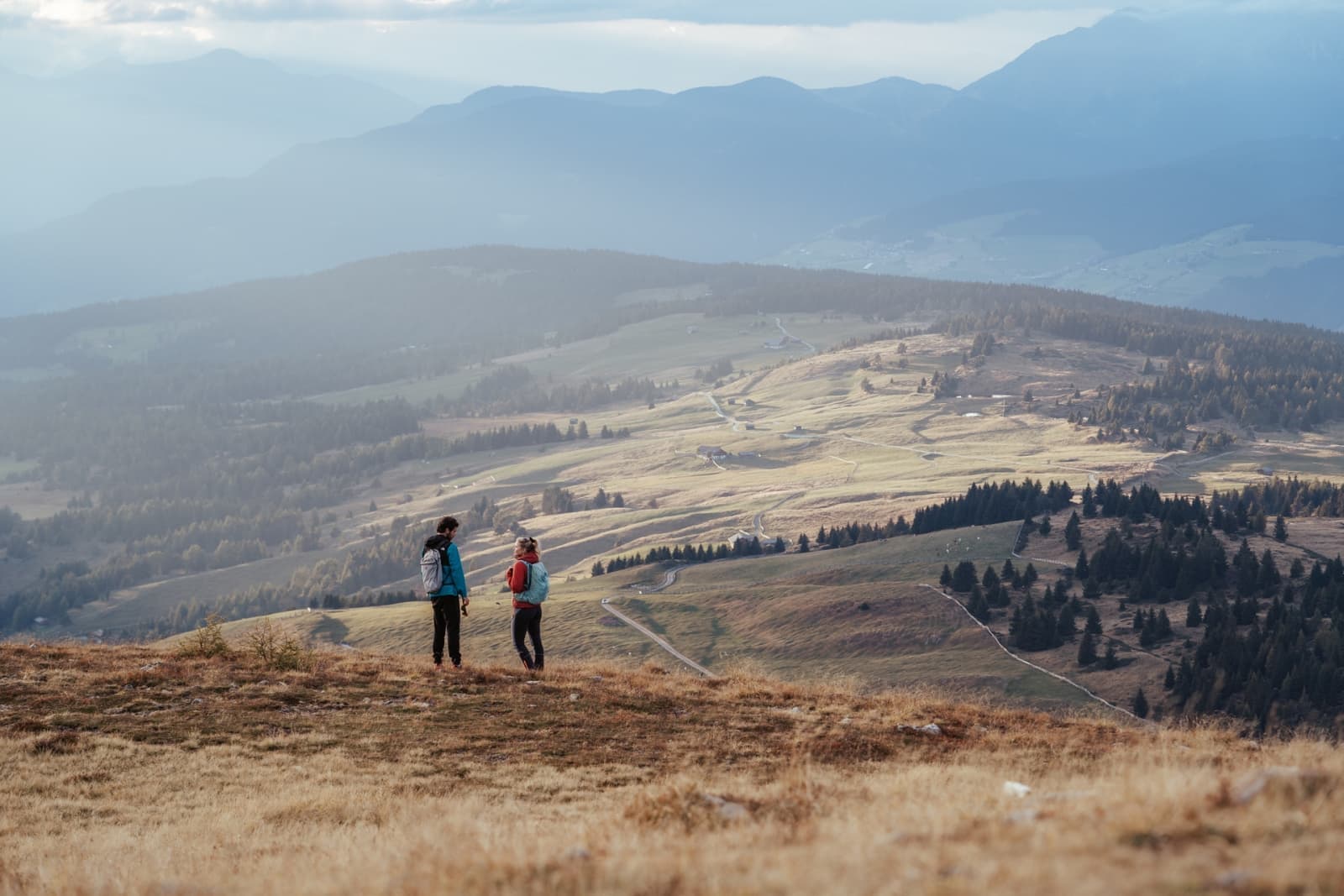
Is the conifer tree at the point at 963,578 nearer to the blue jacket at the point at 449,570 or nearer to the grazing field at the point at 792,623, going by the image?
the grazing field at the point at 792,623

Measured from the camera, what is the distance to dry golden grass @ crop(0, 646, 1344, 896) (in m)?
10.2

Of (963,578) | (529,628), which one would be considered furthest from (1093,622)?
(529,628)

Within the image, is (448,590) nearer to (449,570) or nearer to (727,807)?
(449,570)

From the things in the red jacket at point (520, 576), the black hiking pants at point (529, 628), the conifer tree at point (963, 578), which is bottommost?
the conifer tree at point (963, 578)

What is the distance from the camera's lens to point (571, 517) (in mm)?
199750

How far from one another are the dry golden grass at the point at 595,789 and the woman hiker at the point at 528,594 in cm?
97

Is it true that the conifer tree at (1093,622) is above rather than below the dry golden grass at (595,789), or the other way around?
below

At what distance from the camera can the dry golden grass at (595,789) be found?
1023cm

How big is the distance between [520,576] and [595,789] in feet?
34.0

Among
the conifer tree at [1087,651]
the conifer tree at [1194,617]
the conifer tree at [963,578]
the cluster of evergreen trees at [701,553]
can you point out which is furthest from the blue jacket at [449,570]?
the cluster of evergreen trees at [701,553]

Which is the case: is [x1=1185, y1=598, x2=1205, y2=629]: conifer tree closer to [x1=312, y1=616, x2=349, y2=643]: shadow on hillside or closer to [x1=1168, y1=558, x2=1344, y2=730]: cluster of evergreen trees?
[x1=1168, y1=558, x2=1344, y2=730]: cluster of evergreen trees

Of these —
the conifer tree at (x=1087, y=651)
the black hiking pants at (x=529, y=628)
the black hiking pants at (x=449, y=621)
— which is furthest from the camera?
the conifer tree at (x=1087, y=651)

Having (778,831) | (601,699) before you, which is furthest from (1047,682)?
(778,831)

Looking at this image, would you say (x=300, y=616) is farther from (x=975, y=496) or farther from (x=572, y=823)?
(x=572, y=823)
